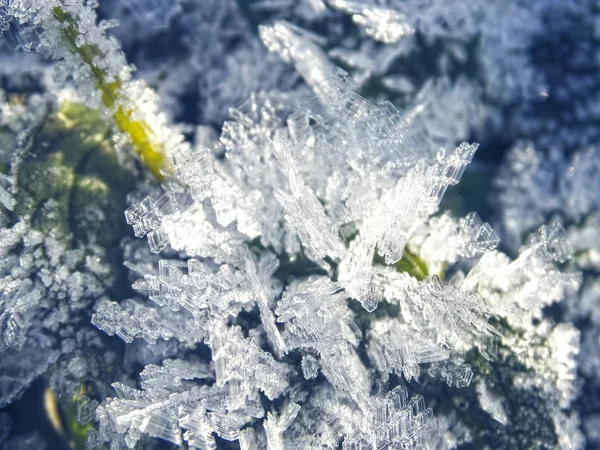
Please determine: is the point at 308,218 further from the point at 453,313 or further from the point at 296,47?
the point at 296,47

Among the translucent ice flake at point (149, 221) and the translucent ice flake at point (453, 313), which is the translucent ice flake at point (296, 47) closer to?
the translucent ice flake at point (149, 221)

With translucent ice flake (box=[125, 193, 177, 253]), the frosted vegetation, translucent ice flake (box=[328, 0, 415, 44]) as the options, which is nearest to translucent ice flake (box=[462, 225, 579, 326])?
the frosted vegetation

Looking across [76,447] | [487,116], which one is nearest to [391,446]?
[76,447]

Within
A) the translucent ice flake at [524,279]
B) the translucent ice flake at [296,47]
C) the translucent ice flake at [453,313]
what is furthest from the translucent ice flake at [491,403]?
the translucent ice flake at [296,47]

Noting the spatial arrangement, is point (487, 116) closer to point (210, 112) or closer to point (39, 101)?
point (210, 112)

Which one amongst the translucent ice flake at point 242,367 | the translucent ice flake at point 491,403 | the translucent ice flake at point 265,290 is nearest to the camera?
the translucent ice flake at point 242,367

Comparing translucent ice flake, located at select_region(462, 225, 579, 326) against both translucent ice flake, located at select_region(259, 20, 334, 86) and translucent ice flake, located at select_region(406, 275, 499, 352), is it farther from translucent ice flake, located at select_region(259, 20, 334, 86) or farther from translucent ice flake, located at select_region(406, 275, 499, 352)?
translucent ice flake, located at select_region(259, 20, 334, 86)

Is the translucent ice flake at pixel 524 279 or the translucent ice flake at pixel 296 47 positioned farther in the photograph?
the translucent ice flake at pixel 296 47
